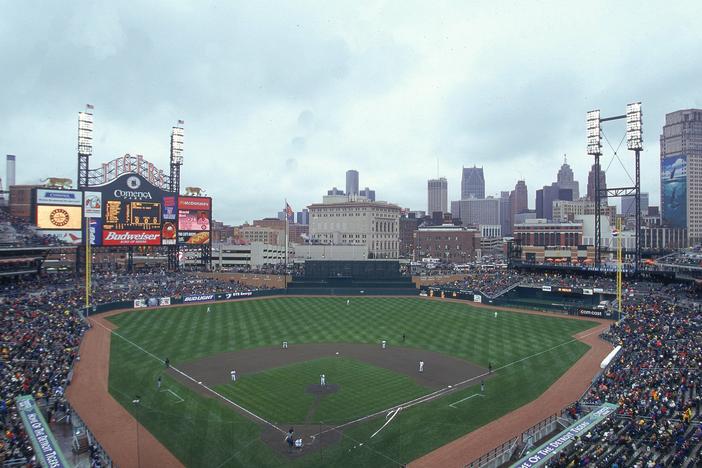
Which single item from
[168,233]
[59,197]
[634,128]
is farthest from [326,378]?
[634,128]

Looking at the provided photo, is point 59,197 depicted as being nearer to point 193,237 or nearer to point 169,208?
point 169,208

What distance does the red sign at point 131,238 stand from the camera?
66500mm

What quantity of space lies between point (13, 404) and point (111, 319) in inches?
1109

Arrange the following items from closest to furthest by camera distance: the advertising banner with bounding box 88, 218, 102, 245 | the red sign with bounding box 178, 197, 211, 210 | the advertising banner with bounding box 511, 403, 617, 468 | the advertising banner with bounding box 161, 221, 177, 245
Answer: the advertising banner with bounding box 511, 403, 617, 468 → the advertising banner with bounding box 88, 218, 102, 245 → the advertising banner with bounding box 161, 221, 177, 245 → the red sign with bounding box 178, 197, 211, 210

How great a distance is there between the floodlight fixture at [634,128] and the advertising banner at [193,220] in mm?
62468

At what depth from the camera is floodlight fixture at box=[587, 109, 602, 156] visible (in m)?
68.8

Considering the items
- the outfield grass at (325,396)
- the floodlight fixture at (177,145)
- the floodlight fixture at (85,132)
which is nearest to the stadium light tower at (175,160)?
the floodlight fixture at (177,145)

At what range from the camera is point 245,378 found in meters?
30.4

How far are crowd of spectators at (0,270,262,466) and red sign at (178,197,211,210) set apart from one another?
36.7 ft

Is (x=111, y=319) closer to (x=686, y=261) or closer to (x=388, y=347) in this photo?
(x=388, y=347)

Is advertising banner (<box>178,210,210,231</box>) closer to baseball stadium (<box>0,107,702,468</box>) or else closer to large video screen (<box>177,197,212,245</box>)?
large video screen (<box>177,197,212,245</box>)

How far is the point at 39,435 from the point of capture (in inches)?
752

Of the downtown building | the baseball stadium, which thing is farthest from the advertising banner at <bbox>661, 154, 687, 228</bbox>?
the baseball stadium

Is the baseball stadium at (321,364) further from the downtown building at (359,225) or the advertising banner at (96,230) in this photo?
the downtown building at (359,225)
